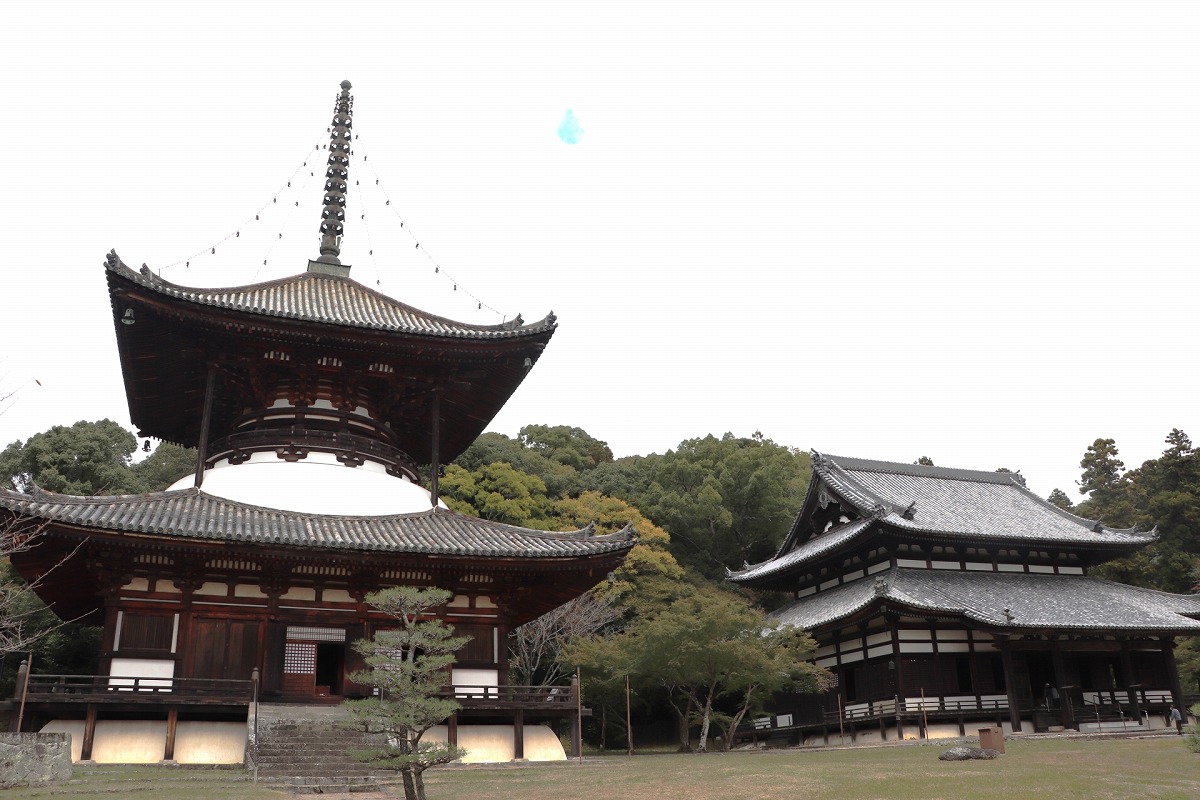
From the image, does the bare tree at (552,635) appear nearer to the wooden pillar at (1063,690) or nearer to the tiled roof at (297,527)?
the tiled roof at (297,527)

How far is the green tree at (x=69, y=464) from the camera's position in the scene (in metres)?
46.0

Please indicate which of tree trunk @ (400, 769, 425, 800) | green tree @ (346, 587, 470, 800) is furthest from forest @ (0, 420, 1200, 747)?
tree trunk @ (400, 769, 425, 800)

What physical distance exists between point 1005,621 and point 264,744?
24757 mm

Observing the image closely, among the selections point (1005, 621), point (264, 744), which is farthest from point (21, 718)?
point (1005, 621)

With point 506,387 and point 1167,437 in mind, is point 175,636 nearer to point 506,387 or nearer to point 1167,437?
point 506,387

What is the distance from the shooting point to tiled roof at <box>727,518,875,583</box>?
37.4 meters

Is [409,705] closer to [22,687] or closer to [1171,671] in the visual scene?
[22,687]

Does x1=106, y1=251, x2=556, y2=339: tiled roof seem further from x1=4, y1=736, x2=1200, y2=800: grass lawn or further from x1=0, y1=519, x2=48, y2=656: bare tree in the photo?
x1=4, y1=736, x2=1200, y2=800: grass lawn

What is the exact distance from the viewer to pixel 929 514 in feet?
131

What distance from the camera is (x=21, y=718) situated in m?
17.4

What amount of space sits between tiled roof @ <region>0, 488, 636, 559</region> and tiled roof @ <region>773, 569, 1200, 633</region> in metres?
14.8

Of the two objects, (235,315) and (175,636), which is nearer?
(175,636)

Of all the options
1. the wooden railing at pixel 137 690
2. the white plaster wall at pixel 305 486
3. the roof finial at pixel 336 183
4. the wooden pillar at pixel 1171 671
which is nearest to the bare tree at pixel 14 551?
the wooden railing at pixel 137 690

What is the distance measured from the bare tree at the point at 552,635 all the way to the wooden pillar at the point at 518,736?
1732 cm
